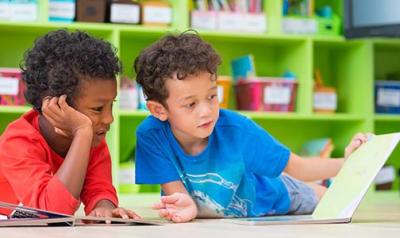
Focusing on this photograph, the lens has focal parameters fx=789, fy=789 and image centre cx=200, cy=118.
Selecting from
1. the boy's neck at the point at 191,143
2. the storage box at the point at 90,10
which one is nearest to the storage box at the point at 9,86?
the storage box at the point at 90,10

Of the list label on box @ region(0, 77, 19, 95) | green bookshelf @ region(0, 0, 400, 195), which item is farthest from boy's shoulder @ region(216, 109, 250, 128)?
label on box @ region(0, 77, 19, 95)

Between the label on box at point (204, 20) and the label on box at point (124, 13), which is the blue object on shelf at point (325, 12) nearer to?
the label on box at point (204, 20)

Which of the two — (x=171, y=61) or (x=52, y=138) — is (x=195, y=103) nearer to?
(x=171, y=61)

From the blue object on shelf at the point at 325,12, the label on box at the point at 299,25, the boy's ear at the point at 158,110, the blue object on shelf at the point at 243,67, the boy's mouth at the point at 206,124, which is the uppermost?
the blue object on shelf at the point at 325,12

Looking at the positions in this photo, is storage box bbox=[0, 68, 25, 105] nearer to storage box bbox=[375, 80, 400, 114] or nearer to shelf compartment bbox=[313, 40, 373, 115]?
shelf compartment bbox=[313, 40, 373, 115]

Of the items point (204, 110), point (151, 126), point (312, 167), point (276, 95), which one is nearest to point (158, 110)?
point (151, 126)

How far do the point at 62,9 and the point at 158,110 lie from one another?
143cm

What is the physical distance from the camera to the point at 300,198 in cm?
202

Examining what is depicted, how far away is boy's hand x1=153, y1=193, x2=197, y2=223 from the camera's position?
1427 millimetres

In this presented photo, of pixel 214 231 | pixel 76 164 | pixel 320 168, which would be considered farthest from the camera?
pixel 320 168

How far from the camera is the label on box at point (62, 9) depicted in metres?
3.00

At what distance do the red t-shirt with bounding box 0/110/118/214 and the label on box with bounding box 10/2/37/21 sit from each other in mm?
1425

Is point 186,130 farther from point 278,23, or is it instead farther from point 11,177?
point 278,23

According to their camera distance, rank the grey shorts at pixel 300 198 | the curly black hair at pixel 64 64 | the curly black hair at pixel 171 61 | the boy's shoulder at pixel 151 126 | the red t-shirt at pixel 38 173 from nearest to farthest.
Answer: the red t-shirt at pixel 38 173
the curly black hair at pixel 64 64
the curly black hair at pixel 171 61
the boy's shoulder at pixel 151 126
the grey shorts at pixel 300 198
